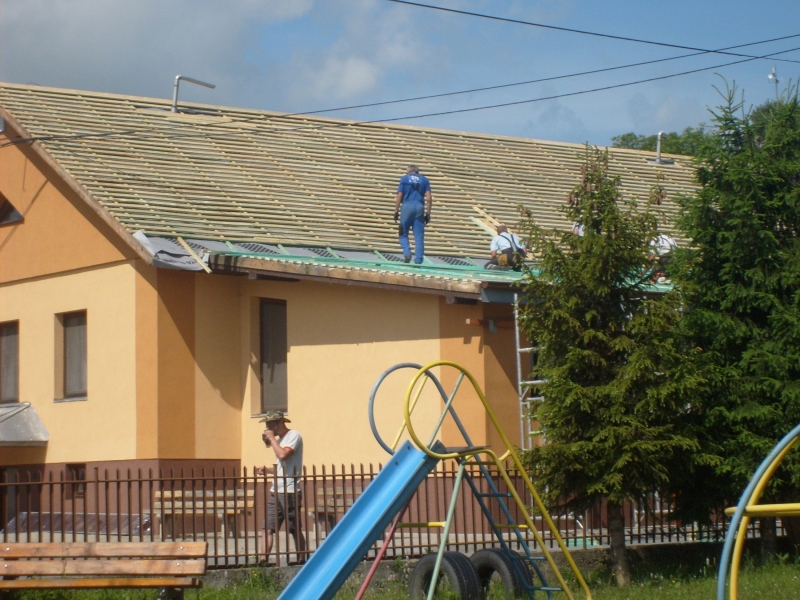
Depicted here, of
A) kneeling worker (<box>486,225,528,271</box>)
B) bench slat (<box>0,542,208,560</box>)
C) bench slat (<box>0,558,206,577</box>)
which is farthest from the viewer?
kneeling worker (<box>486,225,528,271</box>)

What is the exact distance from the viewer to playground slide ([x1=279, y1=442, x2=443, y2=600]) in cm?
805

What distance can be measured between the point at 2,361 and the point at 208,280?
4983 mm

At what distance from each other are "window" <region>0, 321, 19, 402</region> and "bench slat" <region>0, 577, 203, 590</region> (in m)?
10.6

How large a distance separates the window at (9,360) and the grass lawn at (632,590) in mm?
9428

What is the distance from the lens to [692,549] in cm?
1319

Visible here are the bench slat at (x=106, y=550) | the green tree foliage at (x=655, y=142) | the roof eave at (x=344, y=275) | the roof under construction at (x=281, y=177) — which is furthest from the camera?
the green tree foliage at (x=655, y=142)

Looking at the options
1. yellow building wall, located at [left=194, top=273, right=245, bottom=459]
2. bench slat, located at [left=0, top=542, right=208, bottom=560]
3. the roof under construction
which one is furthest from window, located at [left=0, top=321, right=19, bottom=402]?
bench slat, located at [left=0, top=542, right=208, bottom=560]

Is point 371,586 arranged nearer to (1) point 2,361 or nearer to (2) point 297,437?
(2) point 297,437

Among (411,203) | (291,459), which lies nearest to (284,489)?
(291,459)

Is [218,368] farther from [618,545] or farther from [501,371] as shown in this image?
[618,545]

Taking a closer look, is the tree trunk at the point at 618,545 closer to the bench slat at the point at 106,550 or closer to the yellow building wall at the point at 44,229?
the bench slat at the point at 106,550

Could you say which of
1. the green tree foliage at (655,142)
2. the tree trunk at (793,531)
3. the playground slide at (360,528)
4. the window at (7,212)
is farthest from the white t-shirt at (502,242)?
the green tree foliage at (655,142)

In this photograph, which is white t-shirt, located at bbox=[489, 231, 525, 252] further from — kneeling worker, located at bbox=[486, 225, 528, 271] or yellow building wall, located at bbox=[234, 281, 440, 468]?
yellow building wall, located at bbox=[234, 281, 440, 468]

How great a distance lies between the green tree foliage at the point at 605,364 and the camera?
11000 mm
